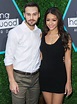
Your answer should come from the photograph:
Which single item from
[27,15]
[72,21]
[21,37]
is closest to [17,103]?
[21,37]

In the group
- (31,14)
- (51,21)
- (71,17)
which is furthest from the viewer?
(71,17)

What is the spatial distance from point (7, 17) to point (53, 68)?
80 cm

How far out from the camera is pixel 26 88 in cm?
299

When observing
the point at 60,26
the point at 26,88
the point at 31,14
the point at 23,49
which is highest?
the point at 31,14

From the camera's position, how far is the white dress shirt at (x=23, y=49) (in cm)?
278

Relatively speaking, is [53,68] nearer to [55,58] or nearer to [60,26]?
[55,58]

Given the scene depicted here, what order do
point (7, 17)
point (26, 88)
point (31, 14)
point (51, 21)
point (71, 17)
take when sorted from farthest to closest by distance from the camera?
point (71, 17) → point (7, 17) → point (26, 88) → point (51, 21) → point (31, 14)

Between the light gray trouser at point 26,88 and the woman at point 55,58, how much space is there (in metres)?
0.08

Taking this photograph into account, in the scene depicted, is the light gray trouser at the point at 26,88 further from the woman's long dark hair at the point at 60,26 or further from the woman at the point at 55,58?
the woman's long dark hair at the point at 60,26

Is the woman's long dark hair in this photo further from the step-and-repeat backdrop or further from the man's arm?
the man's arm

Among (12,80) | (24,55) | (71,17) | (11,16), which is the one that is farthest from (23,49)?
(71,17)

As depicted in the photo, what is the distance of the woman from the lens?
9.48ft

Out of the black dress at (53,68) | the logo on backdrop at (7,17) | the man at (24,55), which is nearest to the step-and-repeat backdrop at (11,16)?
the logo on backdrop at (7,17)

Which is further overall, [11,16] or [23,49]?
[11,16]
